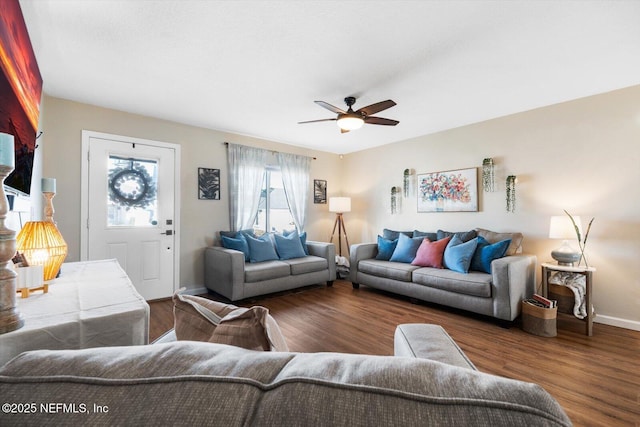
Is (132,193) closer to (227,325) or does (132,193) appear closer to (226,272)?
(226,272)

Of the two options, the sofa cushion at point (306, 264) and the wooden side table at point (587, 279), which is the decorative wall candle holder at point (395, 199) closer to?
the sofa cushion at point (306, 264)

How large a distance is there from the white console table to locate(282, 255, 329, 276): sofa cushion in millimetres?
2664

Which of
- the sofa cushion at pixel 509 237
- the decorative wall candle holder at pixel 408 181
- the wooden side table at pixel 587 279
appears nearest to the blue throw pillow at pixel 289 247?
the decorative wall candle holder at pixel 408 181

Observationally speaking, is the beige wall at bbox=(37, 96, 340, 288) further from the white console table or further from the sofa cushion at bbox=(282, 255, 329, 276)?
the white console table

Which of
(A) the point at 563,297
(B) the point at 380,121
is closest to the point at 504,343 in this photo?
(A) the point at 563,297

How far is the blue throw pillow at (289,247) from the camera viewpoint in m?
4.21

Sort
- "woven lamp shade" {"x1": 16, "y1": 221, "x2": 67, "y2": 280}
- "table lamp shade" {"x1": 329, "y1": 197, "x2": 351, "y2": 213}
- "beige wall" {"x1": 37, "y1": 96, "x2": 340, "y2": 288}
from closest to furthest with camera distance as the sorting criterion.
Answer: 1. "woven lamp shade" {"x1": 16, "y1": 221, "x2": 67, "y2": 280}
2. "beige wall" {"x1": 37, "y1": 96, "x2": 340, "y2": 288}
3. "table lamp shade" {"x1": 329, "y1": 197, "x2": 351, "y2": 213}

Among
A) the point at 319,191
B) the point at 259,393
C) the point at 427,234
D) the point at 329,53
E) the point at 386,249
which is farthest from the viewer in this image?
the point at 319,191

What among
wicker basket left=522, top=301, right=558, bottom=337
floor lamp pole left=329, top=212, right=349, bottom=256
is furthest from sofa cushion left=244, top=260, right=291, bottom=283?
wicker basket left=522, top=301, right=558, bottom=337

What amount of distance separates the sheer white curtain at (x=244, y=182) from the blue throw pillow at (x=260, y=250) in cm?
44

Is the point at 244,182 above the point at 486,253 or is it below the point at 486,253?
above

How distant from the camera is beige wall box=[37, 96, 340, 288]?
308 centimetres

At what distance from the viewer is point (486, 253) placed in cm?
321

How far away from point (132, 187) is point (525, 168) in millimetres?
4854
